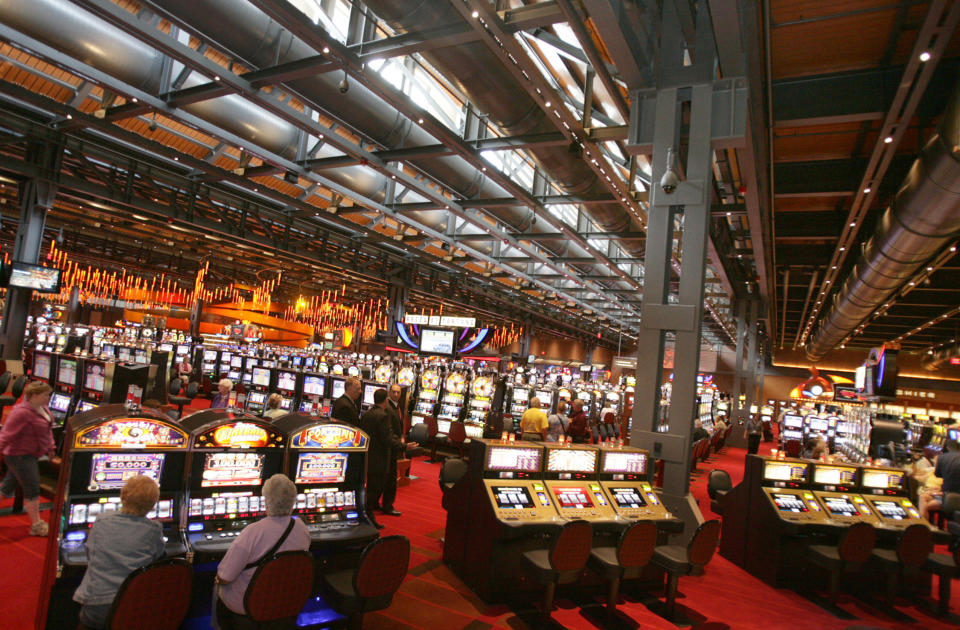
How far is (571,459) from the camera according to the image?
541 cm

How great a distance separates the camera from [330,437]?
434 cm

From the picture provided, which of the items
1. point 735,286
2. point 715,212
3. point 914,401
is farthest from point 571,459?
point 914,401

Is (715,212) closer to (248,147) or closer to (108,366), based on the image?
(248,147)

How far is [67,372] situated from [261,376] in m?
5.81

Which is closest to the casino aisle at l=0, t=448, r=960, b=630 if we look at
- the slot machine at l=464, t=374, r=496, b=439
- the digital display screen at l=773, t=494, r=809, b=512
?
the digital display screen at l=773, t=494, r=809, b=512

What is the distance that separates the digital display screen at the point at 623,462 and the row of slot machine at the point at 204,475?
233cm

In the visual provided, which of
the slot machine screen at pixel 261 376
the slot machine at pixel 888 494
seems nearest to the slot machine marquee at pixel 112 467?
the slot machine at pixel 888 494

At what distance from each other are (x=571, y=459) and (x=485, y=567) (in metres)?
1.29

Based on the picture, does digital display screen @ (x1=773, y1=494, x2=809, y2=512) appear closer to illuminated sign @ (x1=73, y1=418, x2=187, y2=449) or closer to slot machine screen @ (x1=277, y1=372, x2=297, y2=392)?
illuminated sign @ (x1=73, y1=418, x2=187, y2=449)

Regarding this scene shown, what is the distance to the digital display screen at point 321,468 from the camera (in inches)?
166

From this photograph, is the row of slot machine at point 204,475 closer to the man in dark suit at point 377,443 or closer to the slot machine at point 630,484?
the man in dark suit at point 377,443

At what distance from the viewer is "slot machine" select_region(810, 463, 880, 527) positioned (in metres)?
6.17

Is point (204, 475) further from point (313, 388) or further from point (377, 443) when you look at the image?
point (313, 388)

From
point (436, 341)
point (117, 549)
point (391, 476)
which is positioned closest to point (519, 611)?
point (391, 476)
